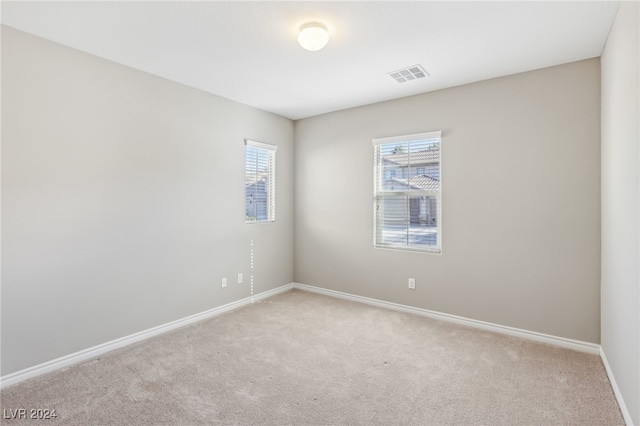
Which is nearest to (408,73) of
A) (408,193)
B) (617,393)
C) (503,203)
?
(408,193)

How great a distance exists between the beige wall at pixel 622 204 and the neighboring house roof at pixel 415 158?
4.75 feet

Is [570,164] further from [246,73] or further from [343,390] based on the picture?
[246,73]

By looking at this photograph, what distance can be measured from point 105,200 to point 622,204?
392 centimetres

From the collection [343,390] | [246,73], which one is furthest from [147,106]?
[343,390]

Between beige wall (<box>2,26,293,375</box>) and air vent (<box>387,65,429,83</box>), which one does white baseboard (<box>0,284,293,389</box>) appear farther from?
air vent (<box>387,65,429,83</box>)

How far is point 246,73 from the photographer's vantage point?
3.17 m

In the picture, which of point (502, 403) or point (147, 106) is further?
point (147, 106)

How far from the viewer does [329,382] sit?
2400 millimetres

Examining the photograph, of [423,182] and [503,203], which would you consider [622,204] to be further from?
[423,182]

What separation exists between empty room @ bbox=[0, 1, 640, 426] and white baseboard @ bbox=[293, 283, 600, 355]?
0.02 metres

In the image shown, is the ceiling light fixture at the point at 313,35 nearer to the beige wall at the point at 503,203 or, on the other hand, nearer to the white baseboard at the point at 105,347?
the beige wall at the point at 503,203

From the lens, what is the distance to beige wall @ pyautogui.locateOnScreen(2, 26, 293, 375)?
2.42m

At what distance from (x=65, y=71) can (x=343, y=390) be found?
3.29 m

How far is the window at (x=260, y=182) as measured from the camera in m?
4.23
